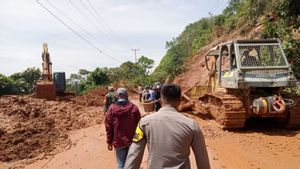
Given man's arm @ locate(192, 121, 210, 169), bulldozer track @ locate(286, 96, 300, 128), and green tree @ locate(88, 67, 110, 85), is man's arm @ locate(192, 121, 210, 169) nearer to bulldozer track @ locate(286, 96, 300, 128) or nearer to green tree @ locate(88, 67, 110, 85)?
bulldozer track @ locate(286, 96, 300, 128)

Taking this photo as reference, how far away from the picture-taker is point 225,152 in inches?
412

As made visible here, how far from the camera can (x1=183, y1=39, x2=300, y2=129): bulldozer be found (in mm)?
12539

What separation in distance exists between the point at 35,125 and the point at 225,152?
380 inches

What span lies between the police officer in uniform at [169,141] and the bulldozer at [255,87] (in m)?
8.85

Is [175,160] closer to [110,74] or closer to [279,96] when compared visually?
[279,96]

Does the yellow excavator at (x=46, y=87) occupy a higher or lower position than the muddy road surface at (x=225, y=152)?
higher

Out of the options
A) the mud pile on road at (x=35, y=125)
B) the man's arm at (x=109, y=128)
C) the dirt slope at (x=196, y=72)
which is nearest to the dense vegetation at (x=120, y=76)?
the dirt slope at (x=196, y=72)

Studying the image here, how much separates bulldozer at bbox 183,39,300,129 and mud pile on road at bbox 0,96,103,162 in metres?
5.43

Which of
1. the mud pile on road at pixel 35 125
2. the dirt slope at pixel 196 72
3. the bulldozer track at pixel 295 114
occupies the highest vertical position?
the dirt slope at pixel 196 72

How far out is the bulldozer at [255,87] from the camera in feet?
41.1

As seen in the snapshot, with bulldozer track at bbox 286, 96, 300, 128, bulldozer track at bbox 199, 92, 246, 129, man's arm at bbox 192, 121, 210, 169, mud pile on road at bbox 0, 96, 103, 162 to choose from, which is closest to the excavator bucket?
mud pile on road at bbox 0, 96, 103, 162

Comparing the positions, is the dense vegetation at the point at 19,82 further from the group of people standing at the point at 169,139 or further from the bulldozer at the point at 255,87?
the group of people standing at the point at 169,139

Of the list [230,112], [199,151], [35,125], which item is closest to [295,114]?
[230,112]

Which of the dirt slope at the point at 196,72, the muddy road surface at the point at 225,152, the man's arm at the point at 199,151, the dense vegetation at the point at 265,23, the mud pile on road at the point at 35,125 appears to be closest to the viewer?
the man's arm at the point at 199,151
